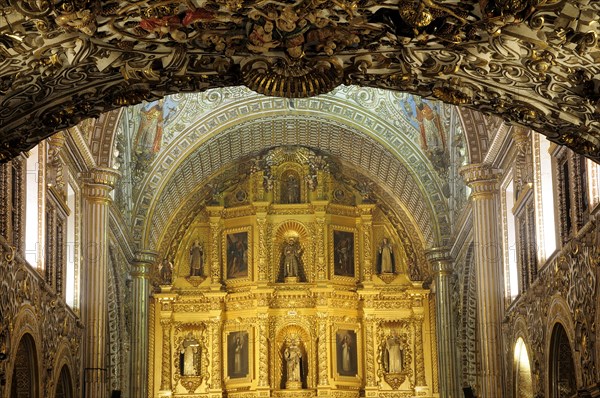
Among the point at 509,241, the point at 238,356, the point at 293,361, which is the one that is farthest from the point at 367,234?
the point at 509,241

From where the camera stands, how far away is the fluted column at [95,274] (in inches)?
1021

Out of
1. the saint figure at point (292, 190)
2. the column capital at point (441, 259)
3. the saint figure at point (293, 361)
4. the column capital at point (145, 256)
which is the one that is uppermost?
the saint figure at point (292, 190)

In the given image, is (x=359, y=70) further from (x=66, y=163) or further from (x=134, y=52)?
(x=66, y=163)

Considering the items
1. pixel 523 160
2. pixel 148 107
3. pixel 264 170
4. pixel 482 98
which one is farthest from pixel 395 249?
pixel 482 98

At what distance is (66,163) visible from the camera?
81.0 feet

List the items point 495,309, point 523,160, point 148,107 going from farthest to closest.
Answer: point 148,107, point 495,309, point 523,160

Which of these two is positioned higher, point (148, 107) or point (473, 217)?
point (148, 107)

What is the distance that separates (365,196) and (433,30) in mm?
22758

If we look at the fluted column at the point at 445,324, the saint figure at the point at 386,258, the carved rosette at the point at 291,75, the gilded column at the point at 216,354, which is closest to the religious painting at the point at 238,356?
the gilded column at the point at 216,354

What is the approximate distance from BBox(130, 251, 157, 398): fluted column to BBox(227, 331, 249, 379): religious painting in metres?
2.88

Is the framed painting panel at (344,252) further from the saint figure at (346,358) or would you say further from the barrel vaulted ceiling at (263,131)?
the barrel vaulted ceiling at (263,131)

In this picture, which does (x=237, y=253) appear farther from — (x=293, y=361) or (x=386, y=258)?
(x=386, y=258)

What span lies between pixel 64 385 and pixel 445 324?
1171 centimetres

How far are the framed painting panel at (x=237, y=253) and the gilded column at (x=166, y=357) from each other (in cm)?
226
